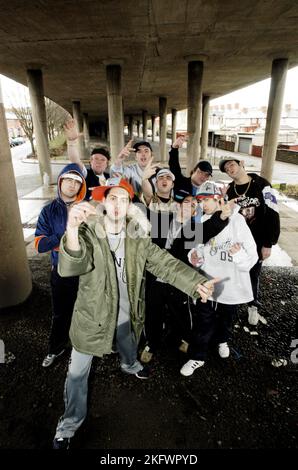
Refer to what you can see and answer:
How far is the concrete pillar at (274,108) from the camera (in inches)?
584

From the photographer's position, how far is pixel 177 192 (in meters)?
4.18

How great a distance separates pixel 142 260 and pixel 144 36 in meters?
11.9

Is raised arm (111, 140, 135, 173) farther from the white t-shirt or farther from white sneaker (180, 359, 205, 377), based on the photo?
white sneaker (180, 359, 205, 377)

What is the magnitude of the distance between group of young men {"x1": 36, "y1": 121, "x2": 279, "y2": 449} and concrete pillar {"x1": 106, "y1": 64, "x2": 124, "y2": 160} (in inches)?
509

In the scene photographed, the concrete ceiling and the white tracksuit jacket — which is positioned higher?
the concrete ceiling

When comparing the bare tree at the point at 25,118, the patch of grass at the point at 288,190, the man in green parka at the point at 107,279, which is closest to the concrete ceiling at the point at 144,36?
the patch of grass at the point at 288,190

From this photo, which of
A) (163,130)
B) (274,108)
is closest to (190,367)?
(274,108)

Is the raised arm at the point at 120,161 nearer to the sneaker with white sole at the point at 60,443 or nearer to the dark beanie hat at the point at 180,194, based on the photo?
the dark beanie hat at the point at 180,194

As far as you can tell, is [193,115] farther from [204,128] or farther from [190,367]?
[190,367]

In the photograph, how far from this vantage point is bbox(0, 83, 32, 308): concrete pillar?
3867 mm

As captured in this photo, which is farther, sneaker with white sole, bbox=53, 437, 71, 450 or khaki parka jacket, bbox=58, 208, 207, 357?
sneaker with white sole, bbox=53, 437, 71, 450

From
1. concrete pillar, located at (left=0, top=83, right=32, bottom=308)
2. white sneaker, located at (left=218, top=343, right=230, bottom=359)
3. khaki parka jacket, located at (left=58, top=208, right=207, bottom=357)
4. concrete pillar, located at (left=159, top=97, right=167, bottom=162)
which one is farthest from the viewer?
concrete pillar, located at (left=159, top=97, right=167, bottom=162)

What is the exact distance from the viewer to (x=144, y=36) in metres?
10.8

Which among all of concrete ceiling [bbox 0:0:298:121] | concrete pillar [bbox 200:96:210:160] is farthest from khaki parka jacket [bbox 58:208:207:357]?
concrete pillar [bbox 200:96:210:160]
